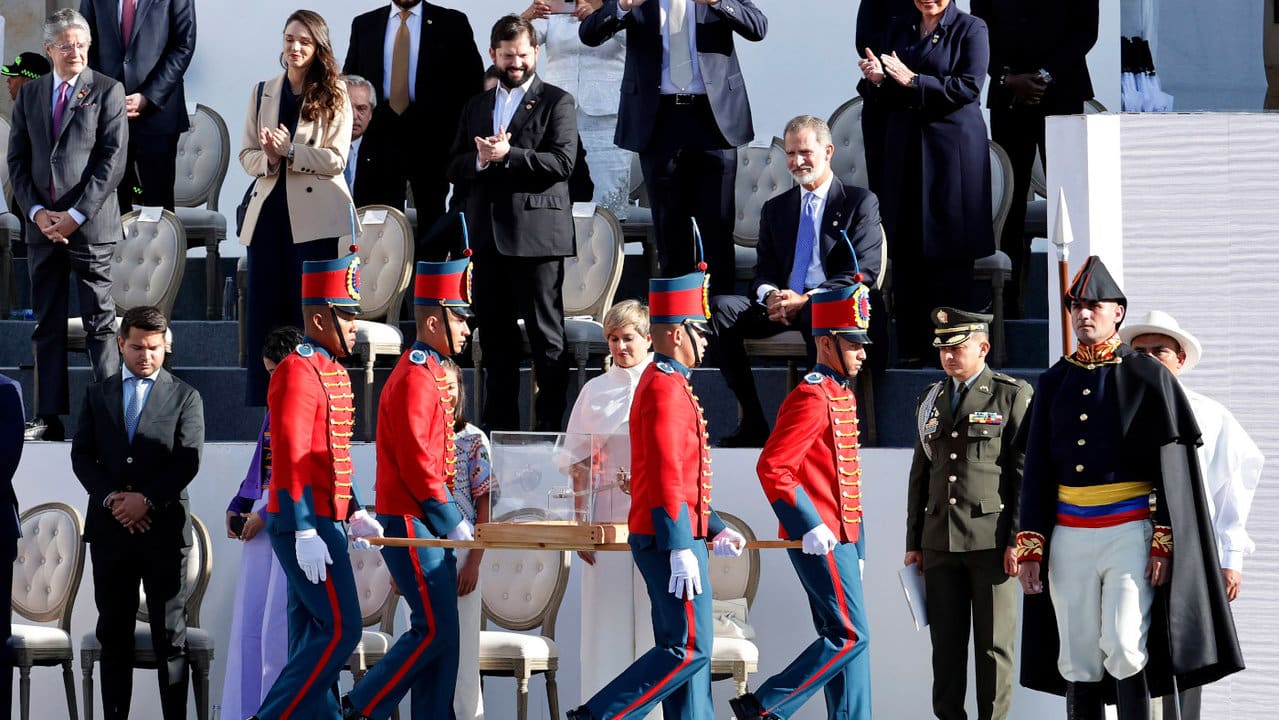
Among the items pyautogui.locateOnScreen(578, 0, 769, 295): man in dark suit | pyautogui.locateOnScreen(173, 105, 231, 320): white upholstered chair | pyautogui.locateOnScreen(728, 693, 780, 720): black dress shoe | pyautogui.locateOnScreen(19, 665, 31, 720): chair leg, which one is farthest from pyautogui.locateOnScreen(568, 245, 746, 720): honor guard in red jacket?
pyautogui.locateOnScreen(173, 105, 231, 320): white upholstered chair

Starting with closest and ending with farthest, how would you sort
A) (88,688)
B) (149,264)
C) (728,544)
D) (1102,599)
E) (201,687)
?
(1102,599)
(728,544)
(88,688)
(201,687)
(149,264)

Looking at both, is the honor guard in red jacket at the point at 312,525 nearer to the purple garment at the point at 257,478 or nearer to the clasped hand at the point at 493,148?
the purple garment at the point at 257,478

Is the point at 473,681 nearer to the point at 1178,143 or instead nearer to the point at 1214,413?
the point at 1214,413

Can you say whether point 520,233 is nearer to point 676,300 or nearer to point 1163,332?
point 676,300

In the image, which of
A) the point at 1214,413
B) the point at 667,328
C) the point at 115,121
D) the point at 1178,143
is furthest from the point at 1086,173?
the point at 115,121

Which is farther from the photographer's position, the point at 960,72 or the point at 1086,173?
the point at 960,72

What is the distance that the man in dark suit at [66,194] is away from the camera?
28.0 ft

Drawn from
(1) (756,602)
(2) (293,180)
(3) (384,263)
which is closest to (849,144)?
(3) (384,263)

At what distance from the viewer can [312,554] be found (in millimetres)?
6672

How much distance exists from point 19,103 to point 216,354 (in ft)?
4.78

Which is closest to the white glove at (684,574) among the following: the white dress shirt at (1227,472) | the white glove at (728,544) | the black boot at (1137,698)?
the white glove at (728,544)

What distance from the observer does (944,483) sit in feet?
23.7

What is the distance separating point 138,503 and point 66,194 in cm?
158

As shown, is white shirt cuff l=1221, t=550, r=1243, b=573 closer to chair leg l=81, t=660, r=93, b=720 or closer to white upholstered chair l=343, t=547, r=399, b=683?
white upholstered chair l=343, t=547, r=399, b=683
